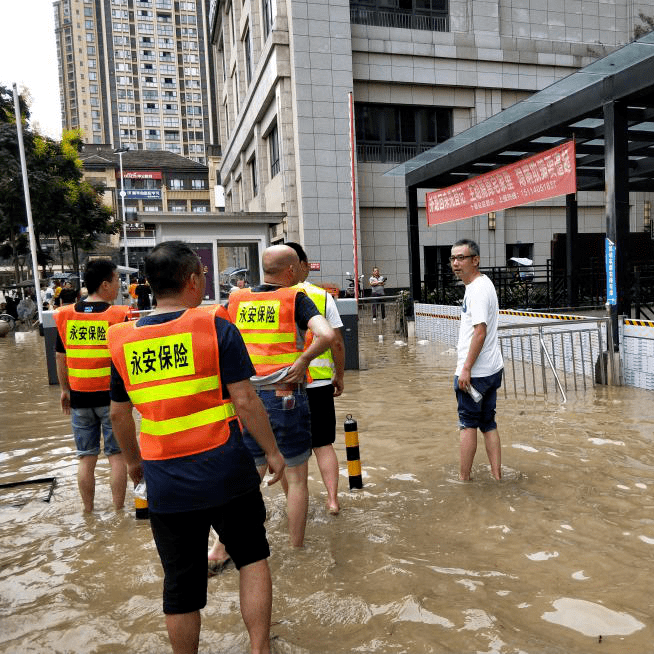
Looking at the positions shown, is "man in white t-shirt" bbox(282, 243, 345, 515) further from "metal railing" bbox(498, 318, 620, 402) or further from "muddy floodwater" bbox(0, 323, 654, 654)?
"metal railing" bbox(498, 318, 620, 402)

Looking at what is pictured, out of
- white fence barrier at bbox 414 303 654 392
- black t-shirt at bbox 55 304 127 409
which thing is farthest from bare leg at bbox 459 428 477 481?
white fence barrier at bbox 414 303 654 392

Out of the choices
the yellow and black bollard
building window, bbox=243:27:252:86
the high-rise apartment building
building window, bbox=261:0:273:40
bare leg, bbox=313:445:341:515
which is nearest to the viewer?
bare leg, bbox=313:445:341:515

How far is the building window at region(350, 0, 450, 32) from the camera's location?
23922 millimetres

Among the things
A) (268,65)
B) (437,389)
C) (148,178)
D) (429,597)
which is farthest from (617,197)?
(148,178)

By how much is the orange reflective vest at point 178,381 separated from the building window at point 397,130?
2274 cm

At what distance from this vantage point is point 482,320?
4.64 meters

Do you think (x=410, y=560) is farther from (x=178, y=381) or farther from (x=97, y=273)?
(x=97, y=273)

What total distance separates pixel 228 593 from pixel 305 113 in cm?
2150

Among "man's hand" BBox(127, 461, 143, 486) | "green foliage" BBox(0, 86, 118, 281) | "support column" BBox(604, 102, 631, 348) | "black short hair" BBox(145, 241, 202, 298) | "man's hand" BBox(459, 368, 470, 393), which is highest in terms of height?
"green foliage" BBox(0, 86, 118, 281)

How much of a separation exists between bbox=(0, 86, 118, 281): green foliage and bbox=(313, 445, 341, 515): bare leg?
85.4 ft

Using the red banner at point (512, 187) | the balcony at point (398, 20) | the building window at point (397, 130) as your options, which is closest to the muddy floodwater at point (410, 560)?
the red banner at point (512, 187)

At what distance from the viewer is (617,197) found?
346 inches

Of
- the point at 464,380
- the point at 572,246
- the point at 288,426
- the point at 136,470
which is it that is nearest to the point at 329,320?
the point at 288,426

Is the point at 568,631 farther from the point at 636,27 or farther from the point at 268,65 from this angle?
the point at 636,27
